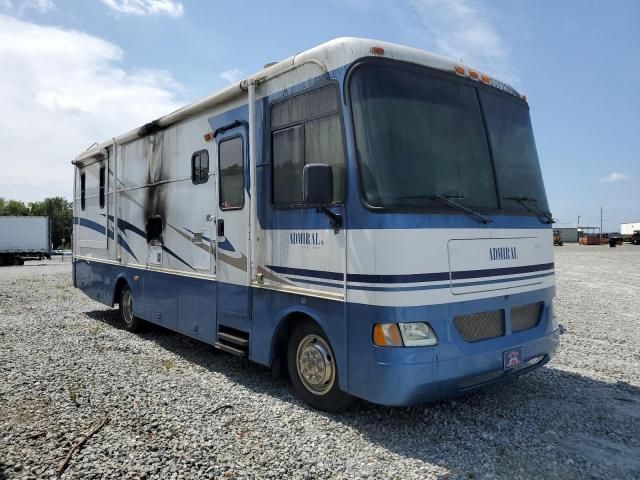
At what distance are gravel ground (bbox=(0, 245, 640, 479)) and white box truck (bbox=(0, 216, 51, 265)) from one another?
92.5 ft

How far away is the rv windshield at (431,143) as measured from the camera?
3.99m

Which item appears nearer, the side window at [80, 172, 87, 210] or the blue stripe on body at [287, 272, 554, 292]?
the blue stripe on body at [287, 272, 554, 292]

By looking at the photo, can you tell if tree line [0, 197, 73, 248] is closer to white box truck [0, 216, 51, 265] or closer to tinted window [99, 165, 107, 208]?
white box truck [0, 216, 51, 265]

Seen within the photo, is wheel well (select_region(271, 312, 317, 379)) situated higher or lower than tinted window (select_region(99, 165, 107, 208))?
lower

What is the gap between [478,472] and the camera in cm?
358

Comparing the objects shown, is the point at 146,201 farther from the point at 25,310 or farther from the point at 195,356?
the point at 25,310

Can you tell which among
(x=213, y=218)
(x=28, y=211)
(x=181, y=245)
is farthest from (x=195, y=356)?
(x=28, y=211)

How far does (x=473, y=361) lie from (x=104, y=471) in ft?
9.33

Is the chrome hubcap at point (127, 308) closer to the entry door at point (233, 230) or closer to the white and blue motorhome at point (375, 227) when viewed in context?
the white and blue motorhome at point (375, 227)

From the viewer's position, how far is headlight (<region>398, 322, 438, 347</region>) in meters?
3.87

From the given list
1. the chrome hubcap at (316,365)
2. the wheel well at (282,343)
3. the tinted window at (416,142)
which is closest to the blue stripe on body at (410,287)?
the wheel well at (282,343)

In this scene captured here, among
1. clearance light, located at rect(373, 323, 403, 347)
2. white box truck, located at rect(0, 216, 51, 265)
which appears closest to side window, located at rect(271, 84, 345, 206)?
clearance light, located at rect(373, 323, 403, 347)

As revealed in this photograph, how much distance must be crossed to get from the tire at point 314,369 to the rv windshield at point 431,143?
1.41 metres

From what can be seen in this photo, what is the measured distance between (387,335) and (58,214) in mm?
94889
